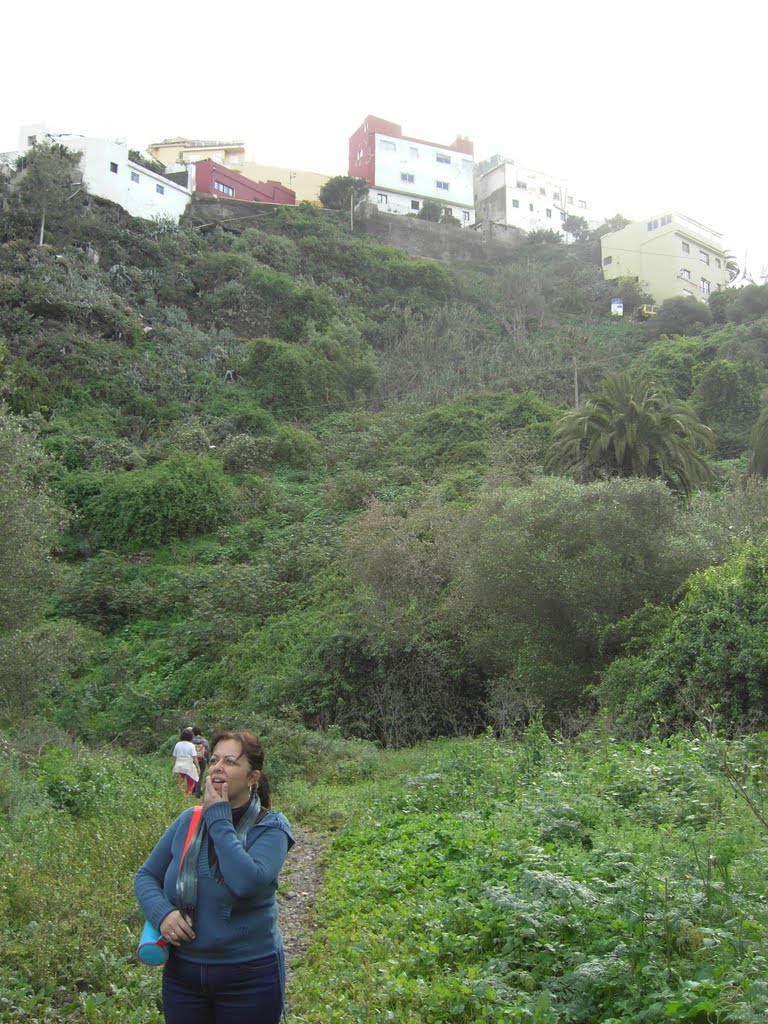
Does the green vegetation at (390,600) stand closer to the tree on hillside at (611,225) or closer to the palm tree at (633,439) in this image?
the palm tree at (633,439)

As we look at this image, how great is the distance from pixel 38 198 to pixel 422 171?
2859cm

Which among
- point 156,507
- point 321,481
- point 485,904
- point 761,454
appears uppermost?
point 761,454

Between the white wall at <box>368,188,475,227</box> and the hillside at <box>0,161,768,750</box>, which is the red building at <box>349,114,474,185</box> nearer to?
the white wall at <box>368,188,475,227</box>

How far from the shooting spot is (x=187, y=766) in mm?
10562

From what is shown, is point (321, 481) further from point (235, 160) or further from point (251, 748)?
point (235, 160)

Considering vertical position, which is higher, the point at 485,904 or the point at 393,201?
the point at 393,201

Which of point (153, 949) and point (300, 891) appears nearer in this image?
point (153, 949)

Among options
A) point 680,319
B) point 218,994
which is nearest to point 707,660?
point 218,994

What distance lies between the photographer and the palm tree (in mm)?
21922

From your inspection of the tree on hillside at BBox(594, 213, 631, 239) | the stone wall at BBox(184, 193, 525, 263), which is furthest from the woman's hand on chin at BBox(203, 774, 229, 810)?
the tree on hillside at BBox(594, 213, 631, 239)

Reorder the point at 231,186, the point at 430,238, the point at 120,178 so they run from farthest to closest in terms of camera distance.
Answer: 1. the point at 430,238
2. the point at 231,186
3. the point at 120,178

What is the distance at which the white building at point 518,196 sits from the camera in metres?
64.9

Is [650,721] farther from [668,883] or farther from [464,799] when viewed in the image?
[668,883]

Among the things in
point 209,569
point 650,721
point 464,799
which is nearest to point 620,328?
point 209,569
